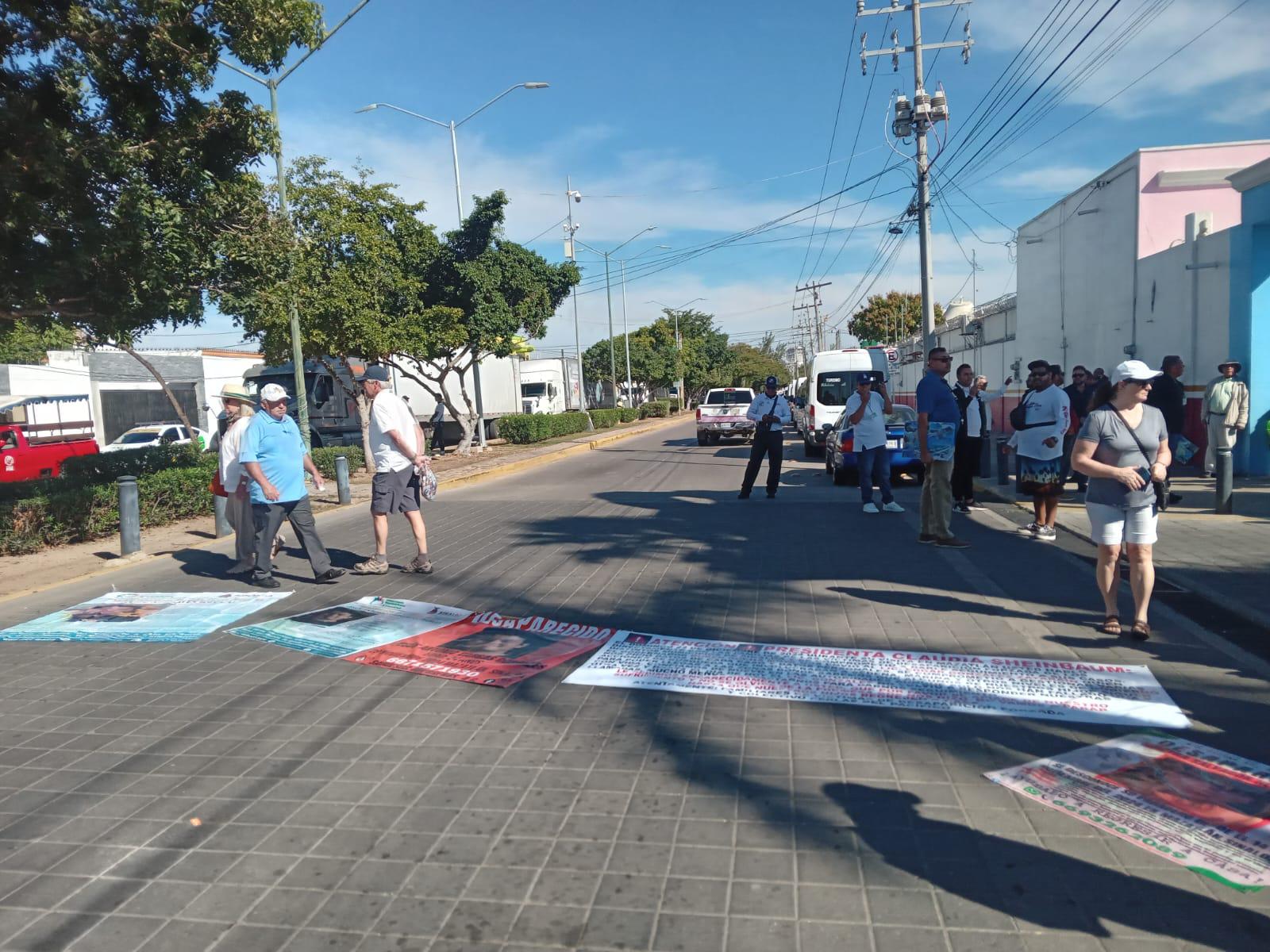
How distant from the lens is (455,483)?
17578 millimetres

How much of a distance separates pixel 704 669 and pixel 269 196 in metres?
14.6

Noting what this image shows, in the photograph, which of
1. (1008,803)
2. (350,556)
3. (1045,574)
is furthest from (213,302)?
(1008,803)

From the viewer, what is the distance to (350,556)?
941 cm

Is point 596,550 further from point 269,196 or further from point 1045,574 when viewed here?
point 269,196

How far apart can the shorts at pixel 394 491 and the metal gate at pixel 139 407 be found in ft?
103

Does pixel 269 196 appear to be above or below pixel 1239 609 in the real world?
above

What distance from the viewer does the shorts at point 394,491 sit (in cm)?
788

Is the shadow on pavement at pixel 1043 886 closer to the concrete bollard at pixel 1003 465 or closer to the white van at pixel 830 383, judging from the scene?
the concrete bollard at pixel 1003 465

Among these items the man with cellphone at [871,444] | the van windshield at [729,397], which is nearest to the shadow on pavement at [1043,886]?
the man with cellphone at [871,444]

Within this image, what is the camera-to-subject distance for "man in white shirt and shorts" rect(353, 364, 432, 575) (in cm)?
784

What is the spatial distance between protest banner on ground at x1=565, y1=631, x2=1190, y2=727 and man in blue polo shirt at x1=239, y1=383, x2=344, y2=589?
3526mm

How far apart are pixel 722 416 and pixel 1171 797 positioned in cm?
2407

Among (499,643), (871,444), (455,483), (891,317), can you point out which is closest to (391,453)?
(499,643)

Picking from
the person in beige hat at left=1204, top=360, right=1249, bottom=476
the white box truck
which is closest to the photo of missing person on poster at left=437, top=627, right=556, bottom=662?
the person in beige hat at left=1204, top=360, right=1249, bottom=476
